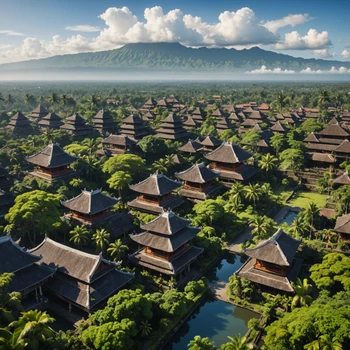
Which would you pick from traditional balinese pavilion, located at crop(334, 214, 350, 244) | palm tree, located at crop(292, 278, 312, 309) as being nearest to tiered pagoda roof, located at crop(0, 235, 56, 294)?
palm tree, located at crop(292, 278, 312, 309)

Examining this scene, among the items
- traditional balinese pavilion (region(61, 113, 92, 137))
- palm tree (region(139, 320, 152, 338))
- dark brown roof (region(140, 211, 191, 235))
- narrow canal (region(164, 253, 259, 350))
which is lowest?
narrow canal (region(164, 253, 259, 350))

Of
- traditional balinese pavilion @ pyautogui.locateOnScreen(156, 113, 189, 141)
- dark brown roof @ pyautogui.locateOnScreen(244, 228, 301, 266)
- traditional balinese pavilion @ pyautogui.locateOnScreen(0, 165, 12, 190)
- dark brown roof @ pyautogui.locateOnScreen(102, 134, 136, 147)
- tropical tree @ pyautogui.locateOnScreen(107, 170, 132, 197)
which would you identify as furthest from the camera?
traditional balinese pavilion @ pyautogui.locateOnScreen(156, 113, 189, 141)

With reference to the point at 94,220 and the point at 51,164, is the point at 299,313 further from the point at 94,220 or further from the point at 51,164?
the point at 51,164

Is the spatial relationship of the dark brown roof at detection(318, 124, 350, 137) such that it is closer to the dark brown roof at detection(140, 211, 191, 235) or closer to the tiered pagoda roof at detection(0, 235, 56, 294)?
the dark brown roof at detection(140, 211, 191, 235)

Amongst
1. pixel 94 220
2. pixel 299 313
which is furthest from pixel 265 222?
pixel 94 220

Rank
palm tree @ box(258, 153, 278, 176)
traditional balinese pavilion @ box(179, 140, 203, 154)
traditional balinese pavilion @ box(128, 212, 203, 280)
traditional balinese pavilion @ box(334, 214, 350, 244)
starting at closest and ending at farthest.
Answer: traditional balinese pavilion @ box(128, 212, 203, 280) < traditional balinese pavilion @ box(334, 214, 350, 244) < palm tree @ box(258, 153, 278, 176) < traditional balinese pavilion @ box(179, 140, 203, 154)

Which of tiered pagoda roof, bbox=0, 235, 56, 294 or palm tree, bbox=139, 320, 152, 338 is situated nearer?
palm tree, bbox=139, 320, 152, 338
